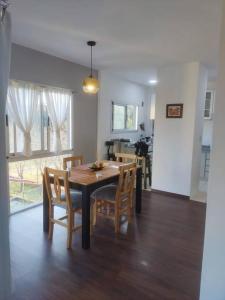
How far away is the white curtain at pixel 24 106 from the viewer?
3285mm

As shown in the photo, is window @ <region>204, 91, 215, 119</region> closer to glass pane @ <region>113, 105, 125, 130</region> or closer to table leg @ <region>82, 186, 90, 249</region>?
glass pane @ <region>113, 105, 125, 130</region>

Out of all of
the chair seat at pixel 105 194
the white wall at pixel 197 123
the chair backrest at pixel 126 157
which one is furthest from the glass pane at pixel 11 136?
the white wall at pixel 197 123

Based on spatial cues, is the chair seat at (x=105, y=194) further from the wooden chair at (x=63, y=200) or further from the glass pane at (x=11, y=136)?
the glass pane at (x=11, y=136)

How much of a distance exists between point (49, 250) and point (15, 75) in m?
2.45

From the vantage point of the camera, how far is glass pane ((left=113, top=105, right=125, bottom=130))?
5676 millimetres

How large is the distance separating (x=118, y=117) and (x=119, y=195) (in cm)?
323

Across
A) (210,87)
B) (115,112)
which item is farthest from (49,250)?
(210,87)

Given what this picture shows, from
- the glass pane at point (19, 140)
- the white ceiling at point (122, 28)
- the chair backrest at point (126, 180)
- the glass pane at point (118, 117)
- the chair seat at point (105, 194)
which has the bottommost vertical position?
the chair seat at point (105, 194)

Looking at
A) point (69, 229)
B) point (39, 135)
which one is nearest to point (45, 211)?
point (69, 229)

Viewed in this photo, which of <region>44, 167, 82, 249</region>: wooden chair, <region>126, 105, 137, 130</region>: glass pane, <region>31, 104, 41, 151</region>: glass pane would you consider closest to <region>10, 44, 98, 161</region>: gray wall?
<region>31, 104, 41, 151</region>: glass pane

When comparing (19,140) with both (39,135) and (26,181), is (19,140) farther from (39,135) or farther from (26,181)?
(26,181)

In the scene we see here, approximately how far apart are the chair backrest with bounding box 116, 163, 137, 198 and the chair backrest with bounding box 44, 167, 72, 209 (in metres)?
0.69

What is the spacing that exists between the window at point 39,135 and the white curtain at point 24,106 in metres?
0.07

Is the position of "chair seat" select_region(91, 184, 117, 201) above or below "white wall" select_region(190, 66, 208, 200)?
below
